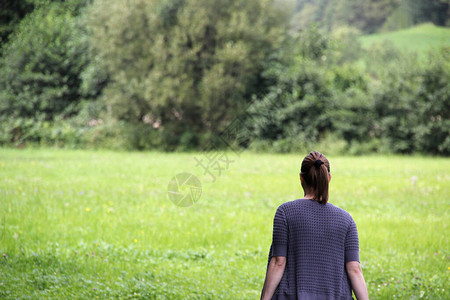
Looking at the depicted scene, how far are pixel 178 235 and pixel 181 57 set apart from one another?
15.3 m

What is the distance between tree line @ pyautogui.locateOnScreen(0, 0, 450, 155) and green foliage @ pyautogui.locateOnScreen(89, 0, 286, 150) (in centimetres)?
5

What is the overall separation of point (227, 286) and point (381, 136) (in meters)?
18.4

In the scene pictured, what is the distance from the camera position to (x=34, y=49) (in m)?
23.4

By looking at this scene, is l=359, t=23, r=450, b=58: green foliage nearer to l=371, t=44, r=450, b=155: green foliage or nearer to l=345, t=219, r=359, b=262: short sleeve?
l=371, t=44, r=450, b=155: green foliage

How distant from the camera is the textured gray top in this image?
2879 mm

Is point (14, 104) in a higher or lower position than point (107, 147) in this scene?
higher

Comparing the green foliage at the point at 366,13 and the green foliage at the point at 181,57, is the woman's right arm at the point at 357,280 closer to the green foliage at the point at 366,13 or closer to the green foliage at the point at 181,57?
the green foliage at the point at 181,57

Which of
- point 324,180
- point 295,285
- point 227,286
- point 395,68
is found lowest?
point 227,286

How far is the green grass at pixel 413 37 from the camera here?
37.6m

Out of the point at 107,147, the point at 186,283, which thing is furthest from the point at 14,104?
the point at 186,283

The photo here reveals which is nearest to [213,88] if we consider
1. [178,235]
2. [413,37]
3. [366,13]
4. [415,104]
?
[415,104]

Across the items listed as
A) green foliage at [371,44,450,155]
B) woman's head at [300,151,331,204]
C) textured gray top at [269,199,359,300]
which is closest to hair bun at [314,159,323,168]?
woman's head at [300,151,331,204]

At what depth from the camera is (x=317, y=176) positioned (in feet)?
9.37

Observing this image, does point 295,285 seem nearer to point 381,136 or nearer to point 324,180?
point 324,180
